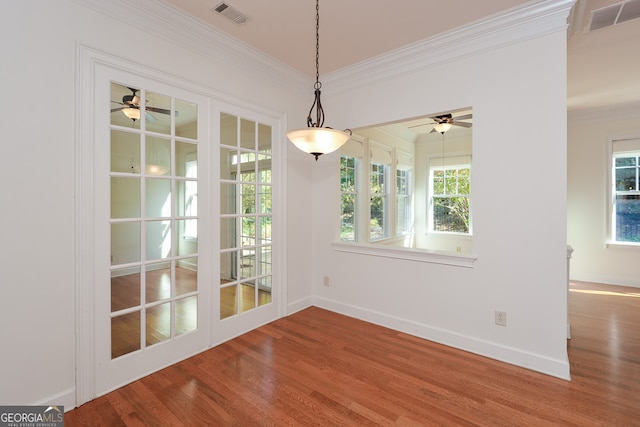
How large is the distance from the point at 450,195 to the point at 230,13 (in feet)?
17.4

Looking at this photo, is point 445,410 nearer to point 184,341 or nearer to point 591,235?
point 184,341

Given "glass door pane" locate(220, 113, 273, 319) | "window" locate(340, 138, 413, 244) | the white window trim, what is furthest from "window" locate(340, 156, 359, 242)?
the white window trim

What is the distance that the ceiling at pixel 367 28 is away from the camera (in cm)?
240

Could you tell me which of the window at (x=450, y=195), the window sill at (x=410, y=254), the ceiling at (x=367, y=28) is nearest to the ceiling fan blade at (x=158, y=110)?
the ceiling at (x=367, y=28)

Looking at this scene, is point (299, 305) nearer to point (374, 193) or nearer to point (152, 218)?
point (152, 218)

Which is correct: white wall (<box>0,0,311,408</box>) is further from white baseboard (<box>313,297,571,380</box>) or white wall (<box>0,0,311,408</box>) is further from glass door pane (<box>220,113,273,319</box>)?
white baseboard (<box>313,297,571,380</box>)

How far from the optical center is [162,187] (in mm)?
2500

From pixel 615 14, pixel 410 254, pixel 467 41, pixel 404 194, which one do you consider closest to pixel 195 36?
pixel 467 41

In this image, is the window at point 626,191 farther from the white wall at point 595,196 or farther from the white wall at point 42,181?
the white wall at point 42,181

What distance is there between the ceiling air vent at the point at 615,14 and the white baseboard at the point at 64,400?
16.1 feet

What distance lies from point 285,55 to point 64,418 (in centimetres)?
350

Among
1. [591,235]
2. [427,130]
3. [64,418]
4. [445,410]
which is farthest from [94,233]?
[591,235]

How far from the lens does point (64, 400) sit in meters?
1.96

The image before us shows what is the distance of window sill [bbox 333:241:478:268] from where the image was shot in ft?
9.31
